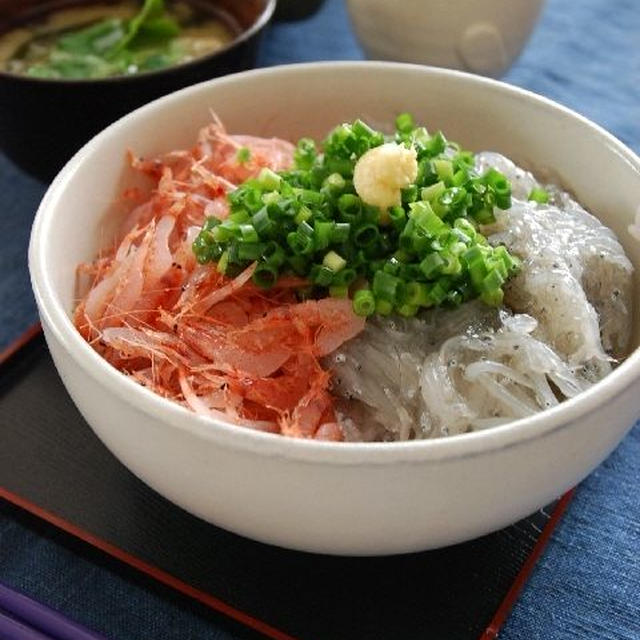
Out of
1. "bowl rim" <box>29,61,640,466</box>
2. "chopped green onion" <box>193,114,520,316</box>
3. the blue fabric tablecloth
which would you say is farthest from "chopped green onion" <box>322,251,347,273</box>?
the blue fabric tablecloth

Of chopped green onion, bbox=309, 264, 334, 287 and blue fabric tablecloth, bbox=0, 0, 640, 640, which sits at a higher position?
chopped green onion, bbox=309, 264, 334, 287

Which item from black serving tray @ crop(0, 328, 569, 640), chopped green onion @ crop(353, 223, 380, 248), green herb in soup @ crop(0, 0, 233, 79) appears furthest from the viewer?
green herb in soup @ crop(0, 0, 233, 79)

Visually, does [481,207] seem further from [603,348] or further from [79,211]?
[79,211]

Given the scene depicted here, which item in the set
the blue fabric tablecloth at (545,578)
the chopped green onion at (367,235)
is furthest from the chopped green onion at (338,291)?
the blue fabric tablecloth at (545,578)

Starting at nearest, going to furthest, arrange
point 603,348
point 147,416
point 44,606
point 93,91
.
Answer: point 147,416 < point 44,606 < point 603,348 < point 93,91

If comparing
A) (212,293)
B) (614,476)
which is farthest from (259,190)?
(614,476)

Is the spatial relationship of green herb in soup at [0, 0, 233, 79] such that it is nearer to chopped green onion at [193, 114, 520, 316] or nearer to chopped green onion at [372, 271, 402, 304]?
chopped green onion at [193, 114, 520, 316]
